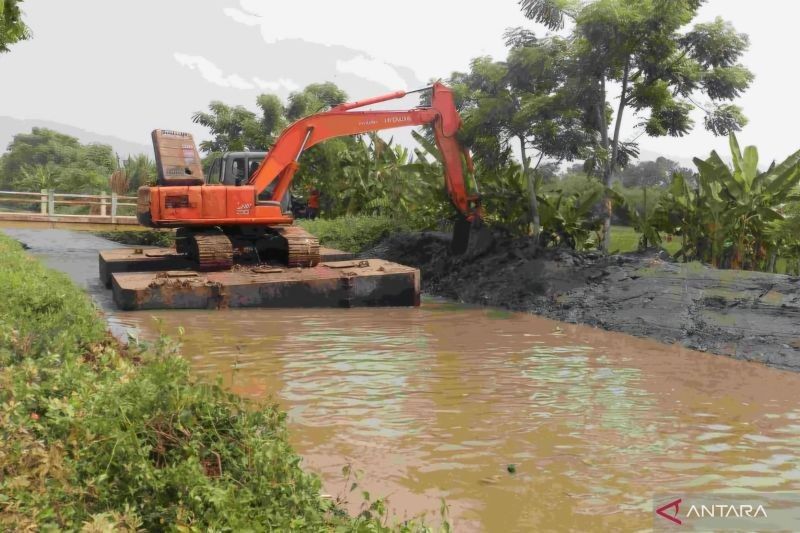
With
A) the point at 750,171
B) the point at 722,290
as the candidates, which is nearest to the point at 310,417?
the point at 722,290

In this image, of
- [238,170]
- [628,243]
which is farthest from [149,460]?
[628,243]

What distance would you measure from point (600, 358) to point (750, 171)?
6536 millimetres


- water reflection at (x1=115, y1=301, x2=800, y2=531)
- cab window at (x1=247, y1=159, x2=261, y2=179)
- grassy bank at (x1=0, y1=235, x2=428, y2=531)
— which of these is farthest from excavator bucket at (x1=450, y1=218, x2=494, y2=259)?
grassy bank at (x1=0, y1=235, x2=428, y2=531)

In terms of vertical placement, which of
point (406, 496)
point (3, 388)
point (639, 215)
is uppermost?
point (639, 215)

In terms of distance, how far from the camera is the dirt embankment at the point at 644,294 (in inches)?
423

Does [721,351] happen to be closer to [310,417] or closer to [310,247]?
[310,417]

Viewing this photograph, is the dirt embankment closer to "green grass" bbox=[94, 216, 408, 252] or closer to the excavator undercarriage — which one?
the excavator undercarriage

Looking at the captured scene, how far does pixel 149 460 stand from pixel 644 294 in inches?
396

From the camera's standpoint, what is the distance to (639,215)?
53.2 feet

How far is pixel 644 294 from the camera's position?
12.9 meters

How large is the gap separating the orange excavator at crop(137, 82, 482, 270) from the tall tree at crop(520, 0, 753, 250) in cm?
271

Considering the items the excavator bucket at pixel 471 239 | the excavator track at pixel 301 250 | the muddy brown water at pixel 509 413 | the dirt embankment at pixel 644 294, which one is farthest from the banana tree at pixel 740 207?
the excavator track at pixel 301 250

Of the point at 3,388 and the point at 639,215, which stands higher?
the point at 639,215

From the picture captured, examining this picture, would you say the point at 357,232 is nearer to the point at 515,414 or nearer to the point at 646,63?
the point at 646,63
